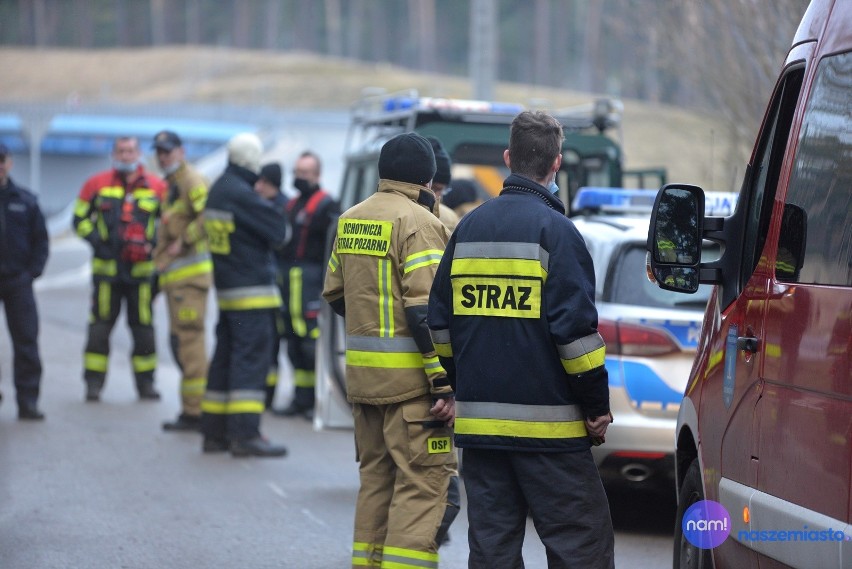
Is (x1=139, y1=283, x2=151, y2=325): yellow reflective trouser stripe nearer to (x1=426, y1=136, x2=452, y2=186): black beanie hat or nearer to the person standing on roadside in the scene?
the person standing on roadside

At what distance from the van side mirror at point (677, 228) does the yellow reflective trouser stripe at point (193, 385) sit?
6.84 metres

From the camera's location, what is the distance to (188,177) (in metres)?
10.3

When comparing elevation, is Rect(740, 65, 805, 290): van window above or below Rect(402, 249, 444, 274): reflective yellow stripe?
above

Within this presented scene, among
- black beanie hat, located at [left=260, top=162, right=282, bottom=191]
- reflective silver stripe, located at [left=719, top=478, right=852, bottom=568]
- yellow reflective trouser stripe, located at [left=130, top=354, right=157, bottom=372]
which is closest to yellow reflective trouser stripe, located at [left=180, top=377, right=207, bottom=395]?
yellow reflective trouser stripe, located at [left=130, top=354, right=157, bottom=372]

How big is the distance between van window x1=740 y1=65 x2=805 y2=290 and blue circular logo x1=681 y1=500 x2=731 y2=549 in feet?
2.31

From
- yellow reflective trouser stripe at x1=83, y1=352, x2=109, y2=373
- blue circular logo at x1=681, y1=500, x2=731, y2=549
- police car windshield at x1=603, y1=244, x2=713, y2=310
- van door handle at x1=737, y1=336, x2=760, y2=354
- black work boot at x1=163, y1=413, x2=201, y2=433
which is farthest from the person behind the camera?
yellow reflective trouser stripe at x1=83, y1=352, x2=109, y2=373

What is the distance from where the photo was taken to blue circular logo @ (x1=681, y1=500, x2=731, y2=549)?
163 inches

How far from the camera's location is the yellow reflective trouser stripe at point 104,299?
11.7m

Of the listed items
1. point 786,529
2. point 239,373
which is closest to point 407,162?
point 786,529

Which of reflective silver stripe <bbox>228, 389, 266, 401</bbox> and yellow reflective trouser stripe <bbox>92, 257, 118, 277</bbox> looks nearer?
reflective silver stripe <bbox>228, 389, 266, 401</bbox>

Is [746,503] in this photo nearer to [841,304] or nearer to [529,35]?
[841,304]

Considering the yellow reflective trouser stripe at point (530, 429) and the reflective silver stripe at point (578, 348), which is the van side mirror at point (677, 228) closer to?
the reflective silver stripe at point (578, 348)

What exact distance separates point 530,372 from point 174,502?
4013 mm

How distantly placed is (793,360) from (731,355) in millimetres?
635
